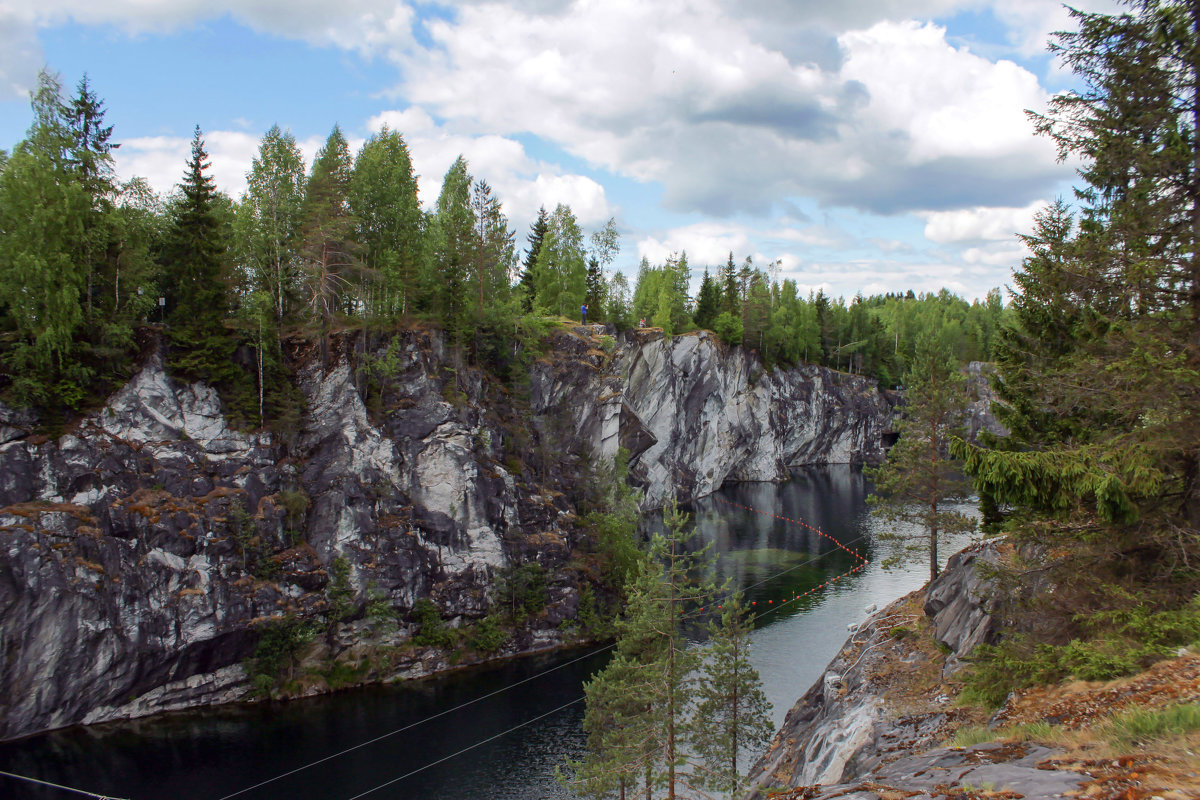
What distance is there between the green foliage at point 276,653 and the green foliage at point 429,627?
541 centimetres

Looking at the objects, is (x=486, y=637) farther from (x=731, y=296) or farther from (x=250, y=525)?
(x=731, y=296)

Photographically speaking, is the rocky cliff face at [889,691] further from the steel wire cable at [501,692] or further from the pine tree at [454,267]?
the pine tree at [454,267]

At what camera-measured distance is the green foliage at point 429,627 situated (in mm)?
36156

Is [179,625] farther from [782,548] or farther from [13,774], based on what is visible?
[782,548]

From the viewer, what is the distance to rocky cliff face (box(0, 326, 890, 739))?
28.7m

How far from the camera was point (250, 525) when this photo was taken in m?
33.5

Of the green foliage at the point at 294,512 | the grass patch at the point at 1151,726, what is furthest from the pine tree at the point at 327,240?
the grass patch at the point at 1151,726

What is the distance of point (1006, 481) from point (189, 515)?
1342 inches

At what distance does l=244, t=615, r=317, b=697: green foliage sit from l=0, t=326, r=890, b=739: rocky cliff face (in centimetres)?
38

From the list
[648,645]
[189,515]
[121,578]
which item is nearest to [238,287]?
[189,515]

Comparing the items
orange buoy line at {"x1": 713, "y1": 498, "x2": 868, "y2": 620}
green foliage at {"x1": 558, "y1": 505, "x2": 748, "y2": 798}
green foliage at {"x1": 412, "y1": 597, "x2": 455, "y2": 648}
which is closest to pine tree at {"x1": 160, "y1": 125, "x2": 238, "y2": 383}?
green foliage at {"x1": 412, "y1": 597, "x2": 455, "y2": 648}

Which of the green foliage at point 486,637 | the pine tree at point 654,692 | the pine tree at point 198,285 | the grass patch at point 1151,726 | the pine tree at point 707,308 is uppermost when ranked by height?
the pine tree at point 707,308

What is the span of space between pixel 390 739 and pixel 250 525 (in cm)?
1271

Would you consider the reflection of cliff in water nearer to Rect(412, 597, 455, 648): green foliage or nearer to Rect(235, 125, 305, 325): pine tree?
Rect(412, 597, 455, 648): green foliage
